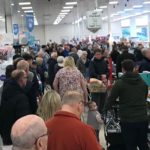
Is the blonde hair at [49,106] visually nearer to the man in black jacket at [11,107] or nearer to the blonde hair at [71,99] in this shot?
the blonde hair at [71,99]

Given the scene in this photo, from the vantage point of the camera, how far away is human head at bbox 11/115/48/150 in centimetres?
228

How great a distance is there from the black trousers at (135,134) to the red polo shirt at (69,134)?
2.18 m

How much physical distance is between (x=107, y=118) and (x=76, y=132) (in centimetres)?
393

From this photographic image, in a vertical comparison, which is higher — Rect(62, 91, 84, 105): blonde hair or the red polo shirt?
Rect(62, 91, 84, 105): blonde hair

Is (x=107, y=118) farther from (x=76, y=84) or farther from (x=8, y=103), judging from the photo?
(x=8, y=103)

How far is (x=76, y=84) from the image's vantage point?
7.60m

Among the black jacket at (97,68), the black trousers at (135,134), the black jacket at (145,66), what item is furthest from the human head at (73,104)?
the black jacket at (97,68)

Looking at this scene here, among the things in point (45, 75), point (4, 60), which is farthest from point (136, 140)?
point (45, 75)

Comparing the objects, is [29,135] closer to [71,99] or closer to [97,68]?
[71,99]

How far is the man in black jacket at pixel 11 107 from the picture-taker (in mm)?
5145

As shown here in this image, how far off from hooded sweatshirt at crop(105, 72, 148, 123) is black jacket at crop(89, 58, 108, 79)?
152 inches

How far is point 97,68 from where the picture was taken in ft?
31.5

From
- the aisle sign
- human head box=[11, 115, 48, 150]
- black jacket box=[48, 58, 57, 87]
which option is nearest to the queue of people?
human head box=[11, 115, 48, 150]

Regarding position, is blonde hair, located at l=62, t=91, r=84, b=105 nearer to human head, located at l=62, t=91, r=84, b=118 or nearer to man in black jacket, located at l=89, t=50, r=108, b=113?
human head, located at l=62, t=91, r=84, b=118
